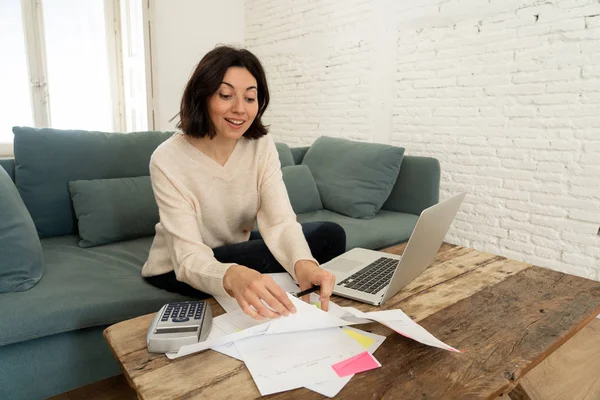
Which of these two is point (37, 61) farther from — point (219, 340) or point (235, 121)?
point (219, 340)

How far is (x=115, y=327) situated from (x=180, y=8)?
360cm

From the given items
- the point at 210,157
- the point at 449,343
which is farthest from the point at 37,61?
the point at 449,343

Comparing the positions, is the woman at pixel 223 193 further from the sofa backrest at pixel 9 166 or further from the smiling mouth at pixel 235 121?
the sofa backrest at pixel 9 166

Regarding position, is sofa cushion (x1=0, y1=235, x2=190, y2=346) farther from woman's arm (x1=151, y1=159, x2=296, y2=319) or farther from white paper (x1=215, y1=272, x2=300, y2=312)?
white paper (x1=215, y1=272, x2=300, y2=312)

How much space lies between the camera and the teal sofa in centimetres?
113

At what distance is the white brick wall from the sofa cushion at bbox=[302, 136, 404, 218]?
21.1 inches

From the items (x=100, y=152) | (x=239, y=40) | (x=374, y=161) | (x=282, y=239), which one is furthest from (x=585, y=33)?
(x=239, y=40)

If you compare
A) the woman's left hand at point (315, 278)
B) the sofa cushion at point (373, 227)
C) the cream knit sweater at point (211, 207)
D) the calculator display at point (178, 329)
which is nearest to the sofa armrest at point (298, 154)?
the sofa cushion at point (373, 227)

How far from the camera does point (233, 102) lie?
3.90 feet

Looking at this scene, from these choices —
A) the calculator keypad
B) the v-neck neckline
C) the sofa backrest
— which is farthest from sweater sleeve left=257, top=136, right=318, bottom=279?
the sofa backrest

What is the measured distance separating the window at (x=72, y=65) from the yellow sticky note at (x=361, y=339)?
3351 mm

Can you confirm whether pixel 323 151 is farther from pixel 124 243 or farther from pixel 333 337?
pixel 333 337

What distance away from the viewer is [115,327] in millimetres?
796

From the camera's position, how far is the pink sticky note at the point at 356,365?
26.4 inches
